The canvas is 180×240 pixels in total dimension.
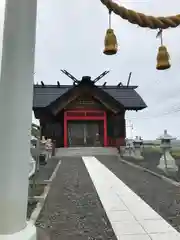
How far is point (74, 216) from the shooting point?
3348 millimetres

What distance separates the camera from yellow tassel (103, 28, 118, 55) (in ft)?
5.91

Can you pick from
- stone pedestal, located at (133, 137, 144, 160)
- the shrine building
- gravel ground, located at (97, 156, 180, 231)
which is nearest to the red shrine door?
the shrine building

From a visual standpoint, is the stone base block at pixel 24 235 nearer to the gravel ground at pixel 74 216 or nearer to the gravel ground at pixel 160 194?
the gravel ground at pixel 74 216

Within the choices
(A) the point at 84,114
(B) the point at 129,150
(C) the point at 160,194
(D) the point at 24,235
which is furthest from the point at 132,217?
(A) the point at 84,114

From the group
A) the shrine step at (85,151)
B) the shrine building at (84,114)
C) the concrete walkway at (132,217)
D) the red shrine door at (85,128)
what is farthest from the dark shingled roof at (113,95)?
the concrete walkway at (132,217)

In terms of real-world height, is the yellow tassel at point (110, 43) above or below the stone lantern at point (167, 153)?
above

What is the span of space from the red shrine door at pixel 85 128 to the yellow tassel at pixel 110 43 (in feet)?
52.0

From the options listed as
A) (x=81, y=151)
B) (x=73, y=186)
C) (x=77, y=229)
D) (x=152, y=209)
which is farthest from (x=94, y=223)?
(x=81, y=151)

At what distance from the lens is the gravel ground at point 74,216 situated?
2713mm

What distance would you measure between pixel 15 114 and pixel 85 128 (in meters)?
18.4

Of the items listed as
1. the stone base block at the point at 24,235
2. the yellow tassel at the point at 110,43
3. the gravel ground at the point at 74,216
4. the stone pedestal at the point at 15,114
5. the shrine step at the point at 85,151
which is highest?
the yellow tassel at the point at 110,43

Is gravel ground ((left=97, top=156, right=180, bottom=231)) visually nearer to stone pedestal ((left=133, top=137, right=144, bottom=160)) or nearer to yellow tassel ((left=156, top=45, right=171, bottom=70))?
yellow tassel ((left=156, top=45, right=171, bottom=70))

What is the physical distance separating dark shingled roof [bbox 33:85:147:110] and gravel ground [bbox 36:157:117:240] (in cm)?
1446

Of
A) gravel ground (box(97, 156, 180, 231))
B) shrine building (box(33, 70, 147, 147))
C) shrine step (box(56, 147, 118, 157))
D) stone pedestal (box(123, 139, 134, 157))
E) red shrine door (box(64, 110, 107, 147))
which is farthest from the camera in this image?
red shrine door (box(64, 110, 107, 147))
